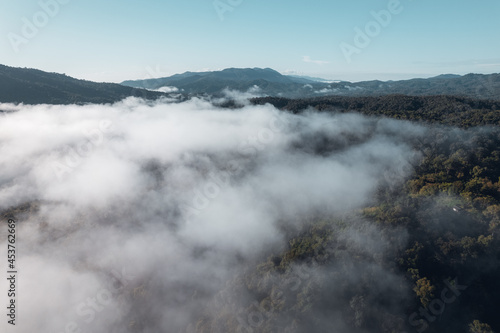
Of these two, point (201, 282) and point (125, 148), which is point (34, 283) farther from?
point (125, 148)

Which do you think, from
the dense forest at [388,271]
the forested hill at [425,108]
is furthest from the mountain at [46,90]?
the dense forest at [388,271]

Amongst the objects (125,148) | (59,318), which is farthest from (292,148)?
(125,148)

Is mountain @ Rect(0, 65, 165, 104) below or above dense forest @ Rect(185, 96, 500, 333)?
above

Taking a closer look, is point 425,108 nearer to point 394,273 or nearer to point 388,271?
point 394,273

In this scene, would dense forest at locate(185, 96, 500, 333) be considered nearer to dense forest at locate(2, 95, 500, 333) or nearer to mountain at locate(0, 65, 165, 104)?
dense forest at locate(2, 95, 500, 333)

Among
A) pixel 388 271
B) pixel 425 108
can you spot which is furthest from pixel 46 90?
pixel 425 108

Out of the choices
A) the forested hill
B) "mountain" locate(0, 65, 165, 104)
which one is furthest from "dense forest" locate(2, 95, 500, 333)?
"mountain" locate(0, 65, 165, 104)
